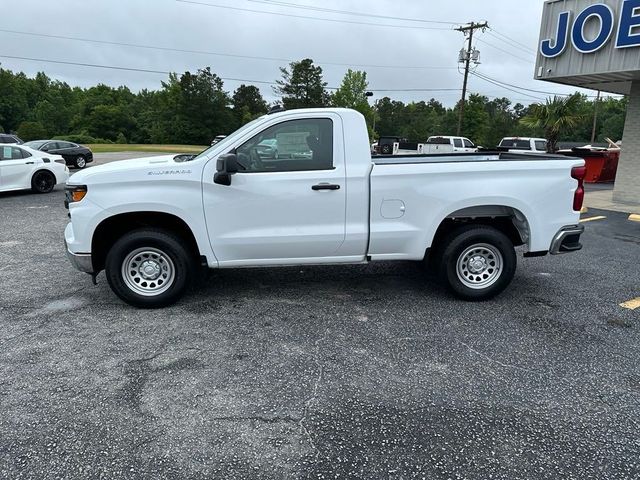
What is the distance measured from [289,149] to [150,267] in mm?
1829

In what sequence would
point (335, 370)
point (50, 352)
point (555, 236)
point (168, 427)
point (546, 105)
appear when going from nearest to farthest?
point (168, 427) < point (335, 370) < point (50, 352) < point (555, 236) < point (546, 105)

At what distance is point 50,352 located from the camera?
3.82m

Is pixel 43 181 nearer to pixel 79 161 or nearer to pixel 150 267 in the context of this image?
pixel 150 267

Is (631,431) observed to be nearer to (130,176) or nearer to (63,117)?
(130,176)

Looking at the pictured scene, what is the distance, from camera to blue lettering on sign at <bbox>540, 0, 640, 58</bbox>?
428 inches

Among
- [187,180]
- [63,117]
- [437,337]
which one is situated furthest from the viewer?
[63,117]

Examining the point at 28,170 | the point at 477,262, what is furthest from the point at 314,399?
the point at 28,170

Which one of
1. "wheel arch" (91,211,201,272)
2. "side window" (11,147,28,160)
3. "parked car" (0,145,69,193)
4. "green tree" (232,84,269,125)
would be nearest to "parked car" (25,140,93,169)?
"parked car" (0,145,69,193)

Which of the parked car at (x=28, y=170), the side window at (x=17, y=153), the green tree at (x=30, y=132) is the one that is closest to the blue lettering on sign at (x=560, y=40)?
the parked car at (x=28, y=170)

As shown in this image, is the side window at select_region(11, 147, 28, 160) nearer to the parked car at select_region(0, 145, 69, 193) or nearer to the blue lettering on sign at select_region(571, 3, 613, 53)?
the parked car at select_region(0, 145, 69, 193)

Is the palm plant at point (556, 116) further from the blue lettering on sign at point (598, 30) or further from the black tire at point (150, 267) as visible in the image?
the black tire at point (150, 267)

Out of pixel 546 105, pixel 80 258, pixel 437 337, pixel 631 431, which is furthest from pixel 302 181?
pixel 546 105

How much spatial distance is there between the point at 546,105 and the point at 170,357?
2272 centimetres

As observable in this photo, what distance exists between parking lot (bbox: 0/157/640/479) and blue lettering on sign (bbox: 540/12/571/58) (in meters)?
9.51
